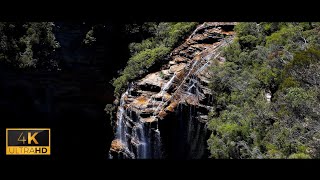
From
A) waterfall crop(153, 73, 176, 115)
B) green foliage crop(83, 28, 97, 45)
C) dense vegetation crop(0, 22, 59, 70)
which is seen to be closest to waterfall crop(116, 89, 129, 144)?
waterfall crop(153, 73, 176, 115)

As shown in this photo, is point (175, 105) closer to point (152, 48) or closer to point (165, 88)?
point (165, 88)

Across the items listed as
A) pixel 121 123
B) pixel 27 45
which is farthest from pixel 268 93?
pixel 27 45

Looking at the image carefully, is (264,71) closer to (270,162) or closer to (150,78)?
(150,78)

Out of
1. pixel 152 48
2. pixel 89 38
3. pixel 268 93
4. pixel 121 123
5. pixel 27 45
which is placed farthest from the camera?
pixel 89 38

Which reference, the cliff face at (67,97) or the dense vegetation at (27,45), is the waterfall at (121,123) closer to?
the cliff face at (67,97)

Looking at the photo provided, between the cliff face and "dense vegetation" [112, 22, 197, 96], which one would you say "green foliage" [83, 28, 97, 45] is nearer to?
the cliff face

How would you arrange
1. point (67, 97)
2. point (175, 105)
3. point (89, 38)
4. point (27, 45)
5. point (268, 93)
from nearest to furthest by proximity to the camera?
point (268, 93)
point (175, 105)
point (67, 97)
point (27, 45)
point (89, 38)

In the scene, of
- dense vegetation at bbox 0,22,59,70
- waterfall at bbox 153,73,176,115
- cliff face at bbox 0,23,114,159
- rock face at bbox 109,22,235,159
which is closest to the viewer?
rock face at bbox 109,22,235,159
